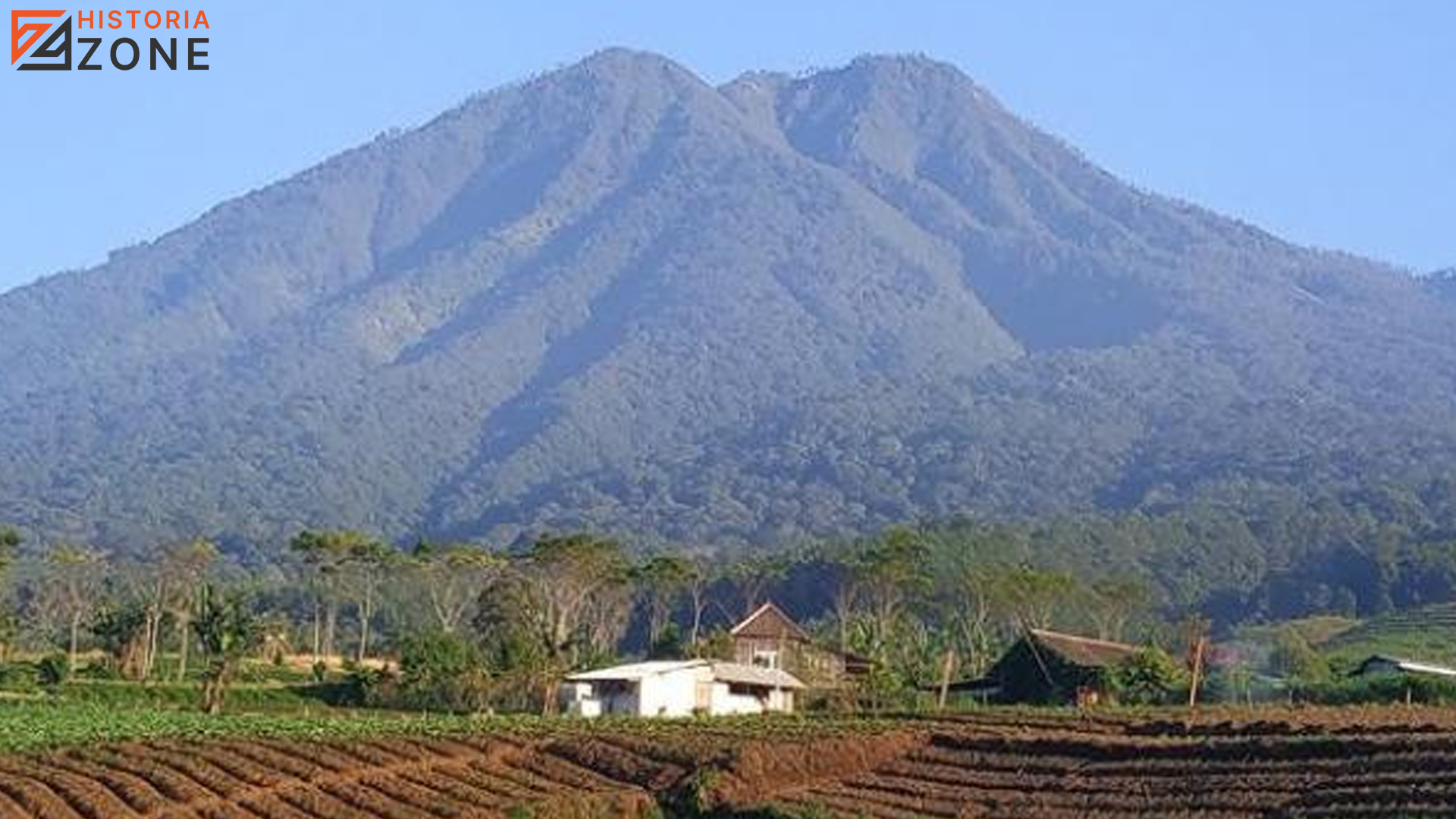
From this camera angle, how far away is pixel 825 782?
3881cm

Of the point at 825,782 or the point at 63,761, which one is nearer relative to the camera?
the point at 825,782

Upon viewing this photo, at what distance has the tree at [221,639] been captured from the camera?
202ft

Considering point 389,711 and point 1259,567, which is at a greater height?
point 1259,567

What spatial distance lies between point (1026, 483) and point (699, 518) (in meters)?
26.4

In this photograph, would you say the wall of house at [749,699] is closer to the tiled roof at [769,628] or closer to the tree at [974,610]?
the tree at [974,610]

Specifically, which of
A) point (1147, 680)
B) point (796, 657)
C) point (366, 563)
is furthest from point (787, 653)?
point (366, 563)

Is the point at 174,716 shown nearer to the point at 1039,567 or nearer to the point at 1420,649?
the point at 1420,649

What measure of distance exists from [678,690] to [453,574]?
3465cm

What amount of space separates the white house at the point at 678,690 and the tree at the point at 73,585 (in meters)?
24.8

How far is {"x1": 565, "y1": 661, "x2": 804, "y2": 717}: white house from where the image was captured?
62125mm

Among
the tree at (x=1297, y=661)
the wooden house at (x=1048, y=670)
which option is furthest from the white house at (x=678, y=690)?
the tree at (x=1297, y=661)

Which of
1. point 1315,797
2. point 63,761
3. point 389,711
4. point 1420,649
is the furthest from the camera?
point 1420,649

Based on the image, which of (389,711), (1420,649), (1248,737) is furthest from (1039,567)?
(1248,737)

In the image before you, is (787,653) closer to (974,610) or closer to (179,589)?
(974,610)
